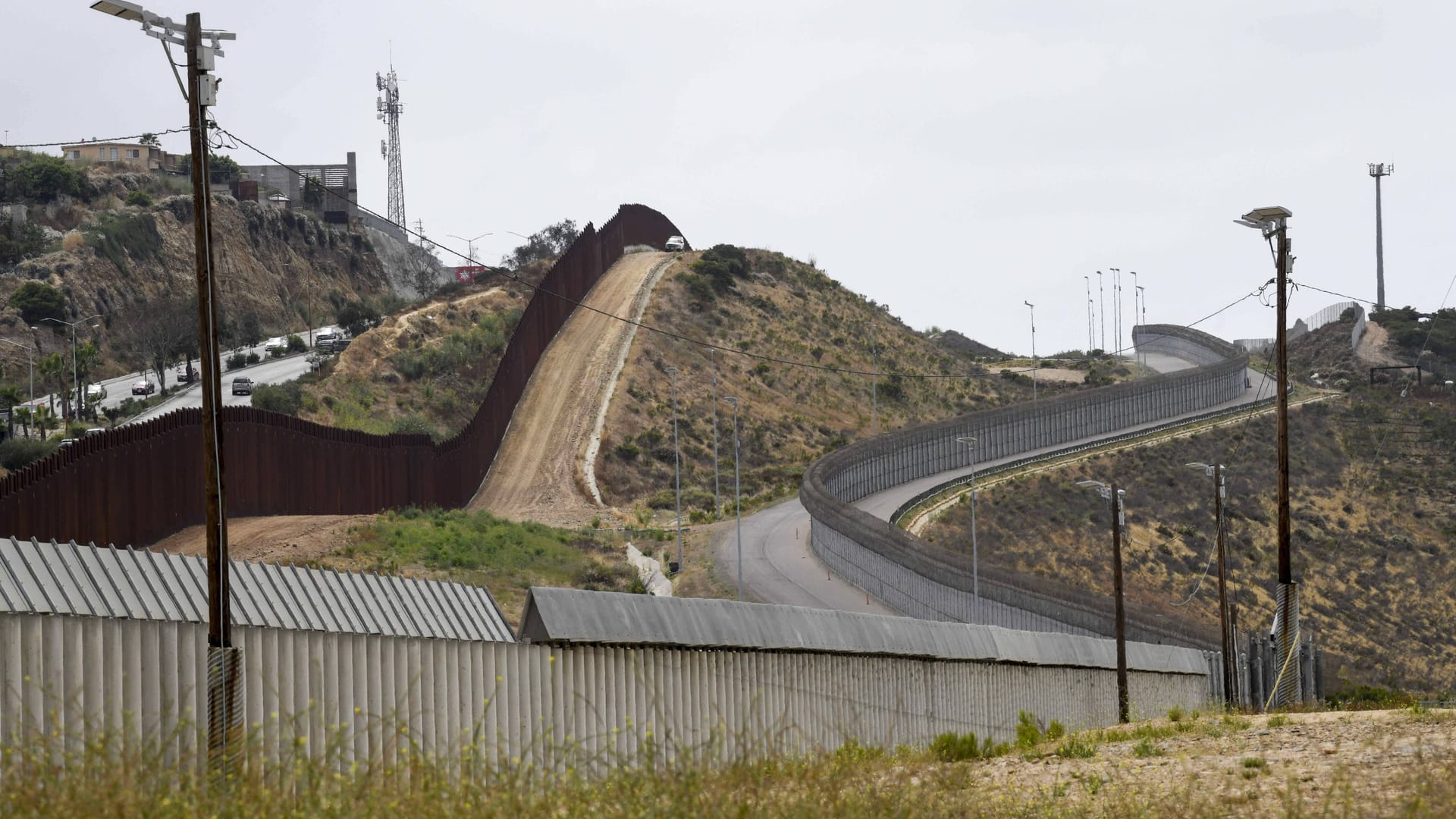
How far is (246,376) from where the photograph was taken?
109m

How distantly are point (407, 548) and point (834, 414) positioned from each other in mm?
61918

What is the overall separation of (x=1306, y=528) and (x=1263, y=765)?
7852 centimetres

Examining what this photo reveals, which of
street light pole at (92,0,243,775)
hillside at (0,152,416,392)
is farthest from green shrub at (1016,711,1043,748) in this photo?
hillside at (0,152,416,392)

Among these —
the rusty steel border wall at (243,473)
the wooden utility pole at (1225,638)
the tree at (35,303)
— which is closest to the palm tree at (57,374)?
the tree at (35,303)

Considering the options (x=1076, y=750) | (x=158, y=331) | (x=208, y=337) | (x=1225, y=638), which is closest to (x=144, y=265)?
(x=158, y=331)

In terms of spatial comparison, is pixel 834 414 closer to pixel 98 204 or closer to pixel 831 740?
pixel 98 204

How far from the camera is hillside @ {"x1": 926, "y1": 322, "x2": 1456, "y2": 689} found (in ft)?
238

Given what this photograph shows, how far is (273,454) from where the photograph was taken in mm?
56438

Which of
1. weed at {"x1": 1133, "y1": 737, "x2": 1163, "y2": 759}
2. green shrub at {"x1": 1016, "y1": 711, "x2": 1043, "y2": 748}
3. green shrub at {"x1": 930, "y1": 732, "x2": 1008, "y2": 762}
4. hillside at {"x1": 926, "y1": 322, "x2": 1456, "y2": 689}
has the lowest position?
hillside at {"x1": 926, "y1": 322, "x2": 1456, "y2": 689}

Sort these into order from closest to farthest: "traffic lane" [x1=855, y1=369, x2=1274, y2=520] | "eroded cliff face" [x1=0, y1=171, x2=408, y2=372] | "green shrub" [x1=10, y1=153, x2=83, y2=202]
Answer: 1. "traffic lane" [x1=855, y1=369, x2=1274, y2=520]
2. "eroded cliff face" [x1=0, y1=171, x2=408, y2=372]
3. "green shrub" [x1=10, y1=153, x2=83, y2=202]

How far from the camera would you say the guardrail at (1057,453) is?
7888 cm

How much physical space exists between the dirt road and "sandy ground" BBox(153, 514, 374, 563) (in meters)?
20.4

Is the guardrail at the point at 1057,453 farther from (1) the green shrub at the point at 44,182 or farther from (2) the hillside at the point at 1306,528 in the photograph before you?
(1) the green shrub at the point at 44,182

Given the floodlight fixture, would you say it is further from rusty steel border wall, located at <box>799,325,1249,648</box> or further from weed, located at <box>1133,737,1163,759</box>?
rusty steel border wall, located at <box>799,325,1249,648</box>
